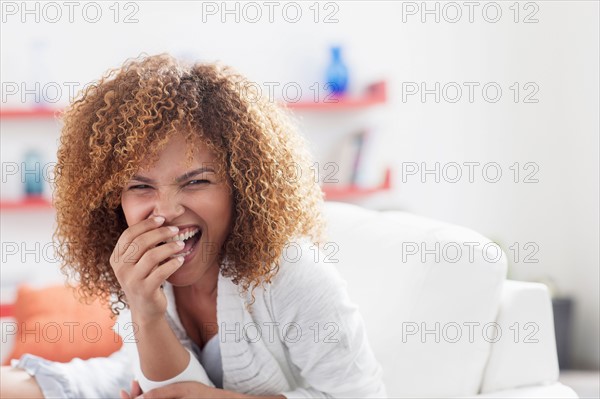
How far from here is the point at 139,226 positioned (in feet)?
4.88

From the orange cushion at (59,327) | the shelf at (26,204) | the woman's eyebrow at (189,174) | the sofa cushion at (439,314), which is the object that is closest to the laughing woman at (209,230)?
the woman's eyebrow at (189,174)

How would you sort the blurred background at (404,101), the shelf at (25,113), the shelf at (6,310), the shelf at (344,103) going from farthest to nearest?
the shelf at (344,103)
the blurred background at (404,101)
the shelf at (25,113)
the shelf at (6,310)

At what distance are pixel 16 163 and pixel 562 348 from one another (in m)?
2.57

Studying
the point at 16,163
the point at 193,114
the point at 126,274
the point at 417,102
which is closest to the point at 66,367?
the point at 126,274

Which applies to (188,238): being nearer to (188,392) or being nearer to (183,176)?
(183,176)

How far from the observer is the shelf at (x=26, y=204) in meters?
3.32

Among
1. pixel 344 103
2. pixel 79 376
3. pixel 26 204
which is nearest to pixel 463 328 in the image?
pixel 79 376

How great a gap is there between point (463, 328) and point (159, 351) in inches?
25.8

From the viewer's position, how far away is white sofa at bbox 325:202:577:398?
1689 mm

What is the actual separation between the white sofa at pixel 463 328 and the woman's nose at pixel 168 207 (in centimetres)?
57

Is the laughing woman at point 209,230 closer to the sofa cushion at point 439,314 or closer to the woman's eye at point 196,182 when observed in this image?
the woman's eye at point 196,182

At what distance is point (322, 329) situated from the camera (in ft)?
5.14

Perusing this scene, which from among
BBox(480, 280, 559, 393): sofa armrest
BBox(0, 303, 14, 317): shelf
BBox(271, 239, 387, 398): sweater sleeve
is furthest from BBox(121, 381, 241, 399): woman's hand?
BBox(0, 303, 14, 317): shelf

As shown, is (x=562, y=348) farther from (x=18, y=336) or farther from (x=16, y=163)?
(x=16, y=163)
